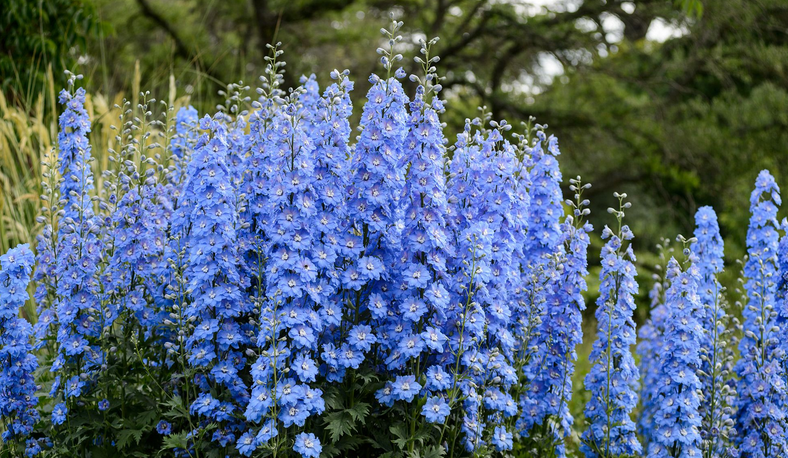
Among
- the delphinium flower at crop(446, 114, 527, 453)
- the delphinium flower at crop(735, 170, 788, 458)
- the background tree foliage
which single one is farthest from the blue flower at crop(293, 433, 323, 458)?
the background tree foliage

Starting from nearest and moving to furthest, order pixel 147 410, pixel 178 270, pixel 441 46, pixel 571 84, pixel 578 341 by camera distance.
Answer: pixel 178 270
pixel 147 410
pixel 578 341
pixel 441 46
pixel 571 84

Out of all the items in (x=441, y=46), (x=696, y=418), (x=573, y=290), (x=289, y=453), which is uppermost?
(x=441, y=46)

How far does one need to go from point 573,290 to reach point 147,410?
88.0 inches

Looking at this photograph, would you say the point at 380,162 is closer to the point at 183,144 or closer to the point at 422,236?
the point at 422,236

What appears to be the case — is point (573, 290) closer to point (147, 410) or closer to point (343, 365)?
point (343, 365)

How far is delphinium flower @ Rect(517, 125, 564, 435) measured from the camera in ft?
12.6

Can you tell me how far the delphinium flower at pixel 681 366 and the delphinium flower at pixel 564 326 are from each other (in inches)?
17.6

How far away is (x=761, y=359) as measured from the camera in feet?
13.1

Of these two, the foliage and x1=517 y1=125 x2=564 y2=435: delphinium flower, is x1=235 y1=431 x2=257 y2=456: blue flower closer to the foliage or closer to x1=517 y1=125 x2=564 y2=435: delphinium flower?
x1=517 y1=125 x2=564 y2=435: delphinium flower

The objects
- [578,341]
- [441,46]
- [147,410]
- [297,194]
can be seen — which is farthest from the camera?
[441,46]

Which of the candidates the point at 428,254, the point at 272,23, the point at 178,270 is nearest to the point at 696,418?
the point at 428,254

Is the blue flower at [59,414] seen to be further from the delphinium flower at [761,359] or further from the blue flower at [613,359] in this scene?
the delphinium flower at [761,359]

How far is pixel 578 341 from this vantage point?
151 inches

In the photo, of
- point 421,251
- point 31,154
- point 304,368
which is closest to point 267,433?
point 304,368
